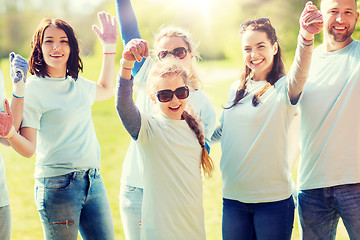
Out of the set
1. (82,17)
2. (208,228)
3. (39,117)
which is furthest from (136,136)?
(82,17)

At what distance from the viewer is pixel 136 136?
1.88m

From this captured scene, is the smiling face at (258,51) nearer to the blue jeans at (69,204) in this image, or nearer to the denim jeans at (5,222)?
the blue jeans at (69,204)

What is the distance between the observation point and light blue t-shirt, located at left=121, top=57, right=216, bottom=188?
2.21 m

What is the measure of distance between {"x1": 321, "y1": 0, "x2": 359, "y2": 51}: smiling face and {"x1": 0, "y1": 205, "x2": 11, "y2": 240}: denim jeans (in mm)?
1814

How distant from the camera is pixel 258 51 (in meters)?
2.22

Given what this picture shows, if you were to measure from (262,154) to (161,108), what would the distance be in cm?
54

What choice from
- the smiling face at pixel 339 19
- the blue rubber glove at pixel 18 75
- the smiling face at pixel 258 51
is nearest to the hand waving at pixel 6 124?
the blue rubber glove at pixel 18 75

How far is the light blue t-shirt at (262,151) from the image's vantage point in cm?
210

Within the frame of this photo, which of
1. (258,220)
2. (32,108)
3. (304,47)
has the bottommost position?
(258,220)

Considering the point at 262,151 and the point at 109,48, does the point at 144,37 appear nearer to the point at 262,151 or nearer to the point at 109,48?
the point at 109,48

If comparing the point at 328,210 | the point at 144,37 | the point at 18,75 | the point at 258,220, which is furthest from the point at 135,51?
the point at 144,37

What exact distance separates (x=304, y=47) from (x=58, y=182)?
4.37 ft

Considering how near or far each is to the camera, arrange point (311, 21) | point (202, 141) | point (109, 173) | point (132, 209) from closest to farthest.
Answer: point (311, 21) → point (202, 141) → point (132, 209) → point (109, 173)

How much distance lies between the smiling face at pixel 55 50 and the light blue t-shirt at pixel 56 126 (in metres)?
0.06
